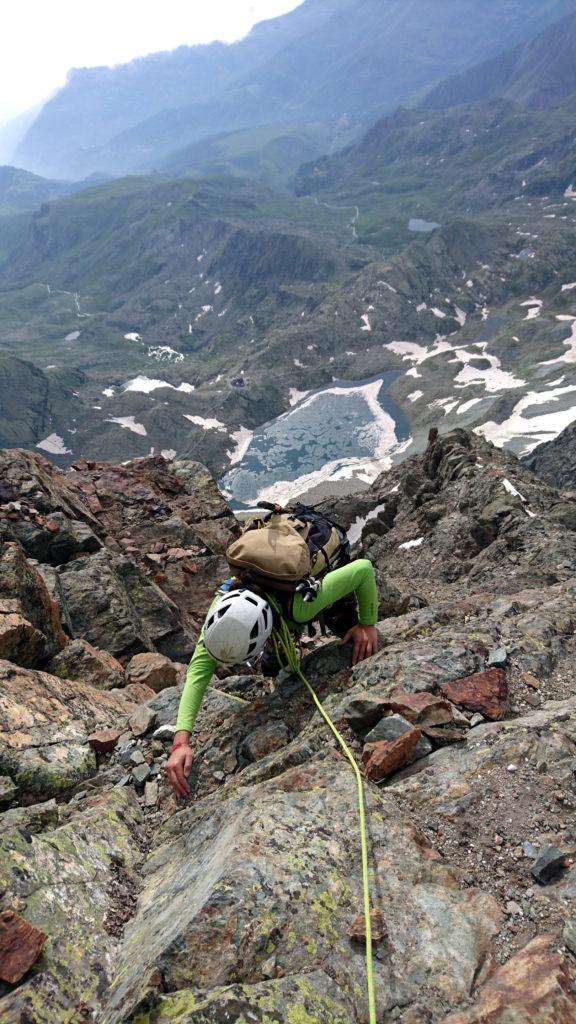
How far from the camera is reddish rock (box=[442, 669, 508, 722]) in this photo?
721 centimetres

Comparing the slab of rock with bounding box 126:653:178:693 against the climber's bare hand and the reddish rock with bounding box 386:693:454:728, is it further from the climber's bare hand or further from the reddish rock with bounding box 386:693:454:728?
the reddish rock with bounding box 386:693:454:728

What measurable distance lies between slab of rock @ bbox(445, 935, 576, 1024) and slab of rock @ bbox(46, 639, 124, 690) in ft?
31.8

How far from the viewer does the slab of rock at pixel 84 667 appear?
12.0 meters

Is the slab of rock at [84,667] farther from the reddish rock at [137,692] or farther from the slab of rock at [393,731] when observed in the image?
the slab of rock at [393,731]

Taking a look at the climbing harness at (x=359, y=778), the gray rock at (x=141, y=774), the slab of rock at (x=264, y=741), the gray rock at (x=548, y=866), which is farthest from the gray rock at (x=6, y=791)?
the gray rock at (x=548, y=866)

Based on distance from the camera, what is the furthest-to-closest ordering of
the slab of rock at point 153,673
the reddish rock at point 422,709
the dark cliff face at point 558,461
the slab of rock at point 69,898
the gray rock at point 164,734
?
1. the dark cliff face at point 558,461
2. the slab of rock at point 153,673
3. the gray rock at point 164,734
4. the reddish rock at point 422,709
5. the slab of rock at point 69,898

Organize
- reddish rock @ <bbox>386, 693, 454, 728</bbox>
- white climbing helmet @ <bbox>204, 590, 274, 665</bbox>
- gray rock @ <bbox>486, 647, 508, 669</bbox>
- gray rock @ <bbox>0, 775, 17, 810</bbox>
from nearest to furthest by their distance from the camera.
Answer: white climbing helmet @ <bbox>204, 590, 274, 665</bbox> → reddish rock @ <bbox>386, 693, 454, 728</bbox> → gray rock @ <bbox>0, 775, 17, 810</bbox> → gray rock @ <bbox>486, 647, 508, 669</bbox>

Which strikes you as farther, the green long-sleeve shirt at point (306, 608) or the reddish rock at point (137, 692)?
the reddish rock at point (137, 692)

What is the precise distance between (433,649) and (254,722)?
9.29 ft

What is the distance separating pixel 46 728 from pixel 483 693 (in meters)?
6.40

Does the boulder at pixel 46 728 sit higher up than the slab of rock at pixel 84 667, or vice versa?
the boulder at pixel 46 728

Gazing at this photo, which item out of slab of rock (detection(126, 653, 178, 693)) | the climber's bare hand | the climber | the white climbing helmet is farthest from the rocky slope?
the white climbing helmet

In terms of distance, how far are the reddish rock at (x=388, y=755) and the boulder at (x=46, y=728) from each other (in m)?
4.29

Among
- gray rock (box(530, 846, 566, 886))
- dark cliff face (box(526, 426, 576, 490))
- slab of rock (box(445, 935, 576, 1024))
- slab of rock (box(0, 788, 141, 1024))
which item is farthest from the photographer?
dark cliff face (box(526, 426, 576, 490))
